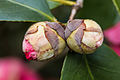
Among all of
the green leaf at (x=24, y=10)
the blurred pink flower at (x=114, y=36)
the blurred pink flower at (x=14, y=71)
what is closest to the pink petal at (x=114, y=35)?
the blurred pink flower at (x=114, y=36)

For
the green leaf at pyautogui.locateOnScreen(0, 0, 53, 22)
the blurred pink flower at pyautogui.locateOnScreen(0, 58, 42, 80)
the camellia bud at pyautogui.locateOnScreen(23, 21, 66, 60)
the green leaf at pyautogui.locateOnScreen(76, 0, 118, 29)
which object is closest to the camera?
the camellia bud at pyautogui.locateOnScreen(23, 21, 66, 60)

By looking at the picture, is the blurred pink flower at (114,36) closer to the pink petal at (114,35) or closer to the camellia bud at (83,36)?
the pink petal at (114,35)

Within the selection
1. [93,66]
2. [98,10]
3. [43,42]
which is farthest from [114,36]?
[43,42]

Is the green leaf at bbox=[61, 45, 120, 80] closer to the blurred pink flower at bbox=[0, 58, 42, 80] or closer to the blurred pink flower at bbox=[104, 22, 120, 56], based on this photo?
the blurred pink flower at bbox=[104, 22, 120, 56]

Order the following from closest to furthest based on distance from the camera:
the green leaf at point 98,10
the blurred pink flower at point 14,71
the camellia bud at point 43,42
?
1. the camellia bud at point 43,42
2. the green leaf at point 98,10
3. the blurred pink flower at point 14,71

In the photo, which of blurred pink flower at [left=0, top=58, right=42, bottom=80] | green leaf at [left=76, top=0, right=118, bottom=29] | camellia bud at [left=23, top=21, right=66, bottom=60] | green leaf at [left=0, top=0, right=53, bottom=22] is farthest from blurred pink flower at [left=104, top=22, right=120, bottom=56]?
camellia bud at [left=23, top=21, right=66, bottom=60]

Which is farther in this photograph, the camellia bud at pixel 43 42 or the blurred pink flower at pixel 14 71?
the blurred pink flower at pixel 14 71

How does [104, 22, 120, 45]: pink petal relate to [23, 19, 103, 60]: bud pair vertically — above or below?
below

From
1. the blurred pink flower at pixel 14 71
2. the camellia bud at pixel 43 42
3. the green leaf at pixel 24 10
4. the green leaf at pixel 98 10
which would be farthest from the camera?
the blurred pink flower at pixel 14 71
